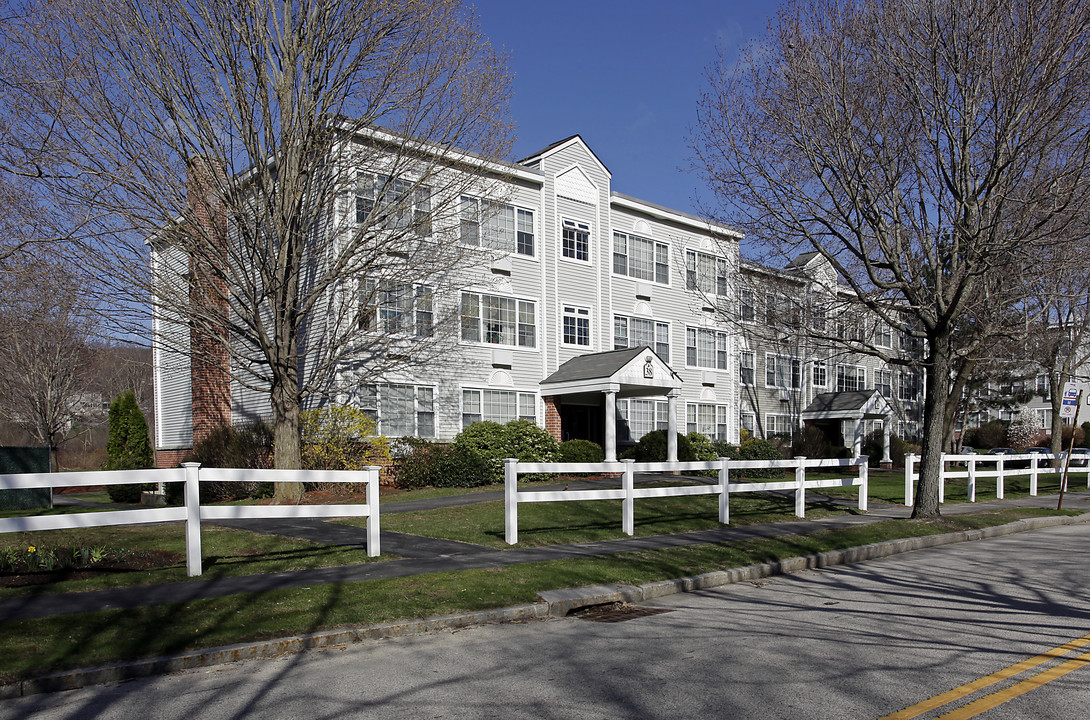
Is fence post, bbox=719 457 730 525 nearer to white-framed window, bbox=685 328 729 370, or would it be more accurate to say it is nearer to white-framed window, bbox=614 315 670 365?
white-framed window, bbox=614 315 670 365

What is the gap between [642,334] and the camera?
1320 inches

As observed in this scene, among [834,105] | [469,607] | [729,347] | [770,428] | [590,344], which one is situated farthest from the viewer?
[770,428]

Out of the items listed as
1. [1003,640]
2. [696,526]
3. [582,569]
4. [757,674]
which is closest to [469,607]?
[582,569]

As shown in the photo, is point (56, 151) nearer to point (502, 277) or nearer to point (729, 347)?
point (502, 277)

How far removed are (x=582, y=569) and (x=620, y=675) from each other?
13.3 ft

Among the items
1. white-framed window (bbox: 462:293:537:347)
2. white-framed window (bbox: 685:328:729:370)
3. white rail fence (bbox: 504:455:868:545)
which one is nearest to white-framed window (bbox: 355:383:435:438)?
white-framed window (bbox: 462:293:537:347)

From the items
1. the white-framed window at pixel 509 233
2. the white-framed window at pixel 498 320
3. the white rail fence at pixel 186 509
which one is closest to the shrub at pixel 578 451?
the white-framed window at pixel 498 320

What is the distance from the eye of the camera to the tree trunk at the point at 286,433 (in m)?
18.1

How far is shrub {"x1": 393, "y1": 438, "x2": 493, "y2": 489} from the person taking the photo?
23.8 meters

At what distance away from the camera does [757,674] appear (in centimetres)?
614

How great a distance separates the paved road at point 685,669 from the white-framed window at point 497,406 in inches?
717

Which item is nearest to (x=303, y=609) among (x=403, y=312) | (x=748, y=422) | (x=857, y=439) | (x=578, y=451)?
(x=403, y=312)

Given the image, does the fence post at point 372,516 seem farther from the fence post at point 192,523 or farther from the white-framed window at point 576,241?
the white-framed window at point 576,241

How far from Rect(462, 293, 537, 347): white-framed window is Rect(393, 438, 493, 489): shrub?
443 centimetres
